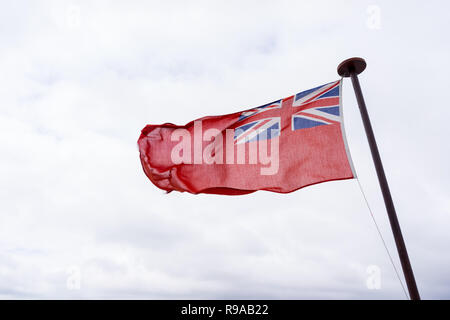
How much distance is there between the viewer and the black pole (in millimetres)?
6730

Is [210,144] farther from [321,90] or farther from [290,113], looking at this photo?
[321,90]

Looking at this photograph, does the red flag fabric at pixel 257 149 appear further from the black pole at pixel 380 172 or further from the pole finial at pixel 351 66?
the black pole at pixel 380 172

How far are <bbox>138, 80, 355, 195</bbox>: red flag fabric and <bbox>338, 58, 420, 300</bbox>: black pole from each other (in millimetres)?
584

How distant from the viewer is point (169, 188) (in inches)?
415

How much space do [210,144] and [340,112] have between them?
3.70 m

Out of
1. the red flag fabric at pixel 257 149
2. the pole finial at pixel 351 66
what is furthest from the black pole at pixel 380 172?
the red flag fabric at pixel 257 149

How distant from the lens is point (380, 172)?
297 inches

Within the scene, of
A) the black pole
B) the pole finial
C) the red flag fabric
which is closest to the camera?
the black pole

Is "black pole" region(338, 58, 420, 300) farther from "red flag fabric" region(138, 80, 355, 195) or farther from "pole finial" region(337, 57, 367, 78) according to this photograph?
"red flag fabric" region(138, 80, 355, 195)

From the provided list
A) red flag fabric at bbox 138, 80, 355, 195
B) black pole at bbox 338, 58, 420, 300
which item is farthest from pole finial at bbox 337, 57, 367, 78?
red flag fabric at bbox 138, 80, 355, 195

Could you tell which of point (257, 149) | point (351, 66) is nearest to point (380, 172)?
point (351, 66)

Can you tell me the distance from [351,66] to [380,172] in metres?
2.71
